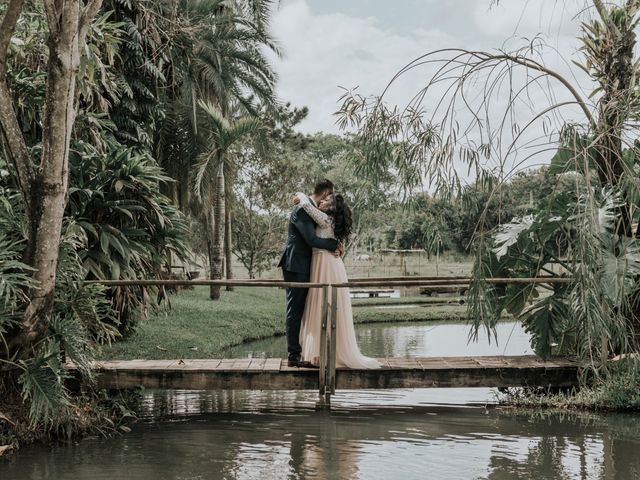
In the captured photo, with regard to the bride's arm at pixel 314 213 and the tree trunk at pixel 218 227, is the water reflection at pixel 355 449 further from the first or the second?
the tree trunk at pixel 218 227

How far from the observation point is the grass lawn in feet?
46.6

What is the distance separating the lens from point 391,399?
1030 cm

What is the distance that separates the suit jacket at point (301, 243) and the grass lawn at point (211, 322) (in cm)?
262

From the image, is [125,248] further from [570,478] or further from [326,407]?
[570,478]

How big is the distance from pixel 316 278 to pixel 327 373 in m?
1.02

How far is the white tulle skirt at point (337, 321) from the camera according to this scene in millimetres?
9055

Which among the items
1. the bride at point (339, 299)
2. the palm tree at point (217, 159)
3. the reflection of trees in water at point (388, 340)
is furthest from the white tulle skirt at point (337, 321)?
the palm tree at point (217, 159)

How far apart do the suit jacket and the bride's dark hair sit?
16 centimetres

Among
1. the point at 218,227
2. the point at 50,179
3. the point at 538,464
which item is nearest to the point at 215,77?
the point at 218,227

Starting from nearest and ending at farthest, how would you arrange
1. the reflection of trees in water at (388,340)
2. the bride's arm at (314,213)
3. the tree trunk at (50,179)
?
the tree trunk at (50,179) < the bride's arm at (314,213) < the reflection of trees in water at (388,340)

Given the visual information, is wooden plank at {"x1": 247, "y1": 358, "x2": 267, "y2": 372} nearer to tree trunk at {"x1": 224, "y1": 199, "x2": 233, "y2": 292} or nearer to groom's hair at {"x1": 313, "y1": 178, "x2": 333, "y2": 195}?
groom's hair at {"x1": 313, "y1": 178, "x2": 333, "y2": 195}

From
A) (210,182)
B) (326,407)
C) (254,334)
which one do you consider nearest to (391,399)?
(326,407)

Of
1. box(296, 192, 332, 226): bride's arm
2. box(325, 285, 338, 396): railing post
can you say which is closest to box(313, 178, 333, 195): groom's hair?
box(296, 192, 332, 226): bride's arm

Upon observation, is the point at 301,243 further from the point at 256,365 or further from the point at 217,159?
the point at 217,159
